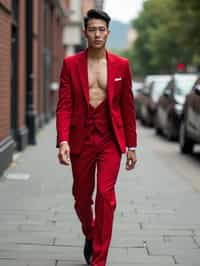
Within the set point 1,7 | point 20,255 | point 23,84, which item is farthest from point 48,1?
point 20,255

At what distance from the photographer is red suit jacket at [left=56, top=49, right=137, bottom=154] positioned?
215 inches

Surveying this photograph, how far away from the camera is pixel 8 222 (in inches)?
288

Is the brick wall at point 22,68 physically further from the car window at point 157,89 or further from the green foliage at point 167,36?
the green foliage at point 167,36

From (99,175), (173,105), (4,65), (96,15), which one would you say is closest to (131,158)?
(99,175)

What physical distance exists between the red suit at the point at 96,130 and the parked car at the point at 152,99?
1986cm

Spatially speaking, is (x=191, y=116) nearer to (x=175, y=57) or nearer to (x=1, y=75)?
(x=1, y=75)

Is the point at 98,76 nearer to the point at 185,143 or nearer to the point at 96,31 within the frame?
the point at 96,31

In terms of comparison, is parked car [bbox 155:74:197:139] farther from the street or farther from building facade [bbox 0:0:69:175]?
the street

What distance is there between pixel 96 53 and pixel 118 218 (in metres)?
2.64

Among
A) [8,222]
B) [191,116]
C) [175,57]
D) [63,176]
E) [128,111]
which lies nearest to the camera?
[128,111]

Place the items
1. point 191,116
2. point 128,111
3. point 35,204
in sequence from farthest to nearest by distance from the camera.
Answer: point 191,116 → point 35,204 → point 128,111

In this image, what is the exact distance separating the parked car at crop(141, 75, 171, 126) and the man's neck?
65.1 feet

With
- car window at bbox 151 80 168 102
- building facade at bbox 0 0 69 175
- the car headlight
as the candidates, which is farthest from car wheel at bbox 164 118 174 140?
car window at bbox 151 80 168 102

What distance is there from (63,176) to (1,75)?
5.71 feet
